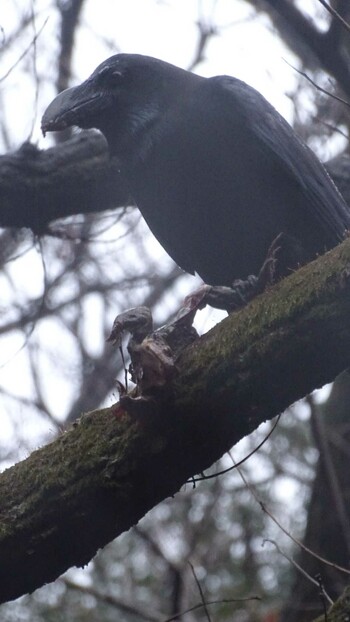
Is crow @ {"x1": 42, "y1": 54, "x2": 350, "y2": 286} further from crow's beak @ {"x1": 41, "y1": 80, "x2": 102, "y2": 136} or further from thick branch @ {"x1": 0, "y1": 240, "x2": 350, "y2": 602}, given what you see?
thick branch @ {"x1": 0, "y1": 240, "x2": 350, "y2": 602}

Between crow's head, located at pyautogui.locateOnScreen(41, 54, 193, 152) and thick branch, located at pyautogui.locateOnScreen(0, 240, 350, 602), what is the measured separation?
1478mm

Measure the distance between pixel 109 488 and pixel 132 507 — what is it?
113mm

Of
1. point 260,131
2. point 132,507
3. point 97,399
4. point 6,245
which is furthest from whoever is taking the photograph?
point 97,399

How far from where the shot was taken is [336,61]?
3.02m

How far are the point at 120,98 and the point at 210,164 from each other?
621mm

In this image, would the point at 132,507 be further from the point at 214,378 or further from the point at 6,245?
the point at 6,245

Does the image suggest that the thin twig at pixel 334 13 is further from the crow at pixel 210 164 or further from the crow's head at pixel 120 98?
the crow's head at pixel 120 98

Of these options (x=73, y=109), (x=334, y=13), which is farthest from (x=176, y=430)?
(x=73, y=109)

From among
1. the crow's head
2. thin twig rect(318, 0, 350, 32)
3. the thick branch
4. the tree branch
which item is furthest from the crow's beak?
the thick branch

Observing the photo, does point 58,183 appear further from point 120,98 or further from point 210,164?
point 210,164

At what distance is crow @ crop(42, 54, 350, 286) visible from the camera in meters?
3.62

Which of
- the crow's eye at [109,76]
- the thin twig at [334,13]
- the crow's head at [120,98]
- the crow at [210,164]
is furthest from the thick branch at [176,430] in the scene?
the crow's eye at [109,76]

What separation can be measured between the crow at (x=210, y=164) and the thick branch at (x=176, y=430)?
893 mm

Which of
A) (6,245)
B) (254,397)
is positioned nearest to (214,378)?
(254,397)
